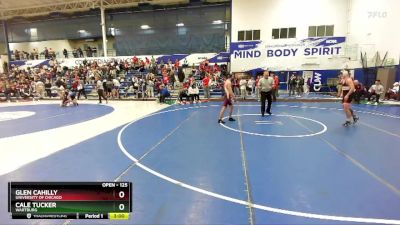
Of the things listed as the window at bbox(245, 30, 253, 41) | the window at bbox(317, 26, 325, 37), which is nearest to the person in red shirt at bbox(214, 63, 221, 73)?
the window at bbox(245, 30, 253, 41)

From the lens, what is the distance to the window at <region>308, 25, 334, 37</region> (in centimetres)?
2023

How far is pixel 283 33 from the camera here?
21.1 metres

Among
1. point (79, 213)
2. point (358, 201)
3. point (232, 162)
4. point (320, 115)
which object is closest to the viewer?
point (79, 213)

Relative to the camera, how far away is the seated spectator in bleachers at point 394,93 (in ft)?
49.5

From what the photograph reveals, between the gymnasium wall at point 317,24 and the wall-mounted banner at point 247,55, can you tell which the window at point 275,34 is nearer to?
the gymnasium wall at point 317,24

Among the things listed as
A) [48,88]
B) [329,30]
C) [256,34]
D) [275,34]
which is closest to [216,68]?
[256,34]

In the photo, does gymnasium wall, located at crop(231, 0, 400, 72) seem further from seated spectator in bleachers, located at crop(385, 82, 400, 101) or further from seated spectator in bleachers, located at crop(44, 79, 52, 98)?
seated spectator in bleachers, located at crop(44, 79, 52, 98)

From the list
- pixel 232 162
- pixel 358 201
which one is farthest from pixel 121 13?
pixel 358 201

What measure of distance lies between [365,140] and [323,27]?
16.3 m

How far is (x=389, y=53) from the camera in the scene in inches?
714

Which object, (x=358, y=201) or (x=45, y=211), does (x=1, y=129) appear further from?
(x=358, y=201)
